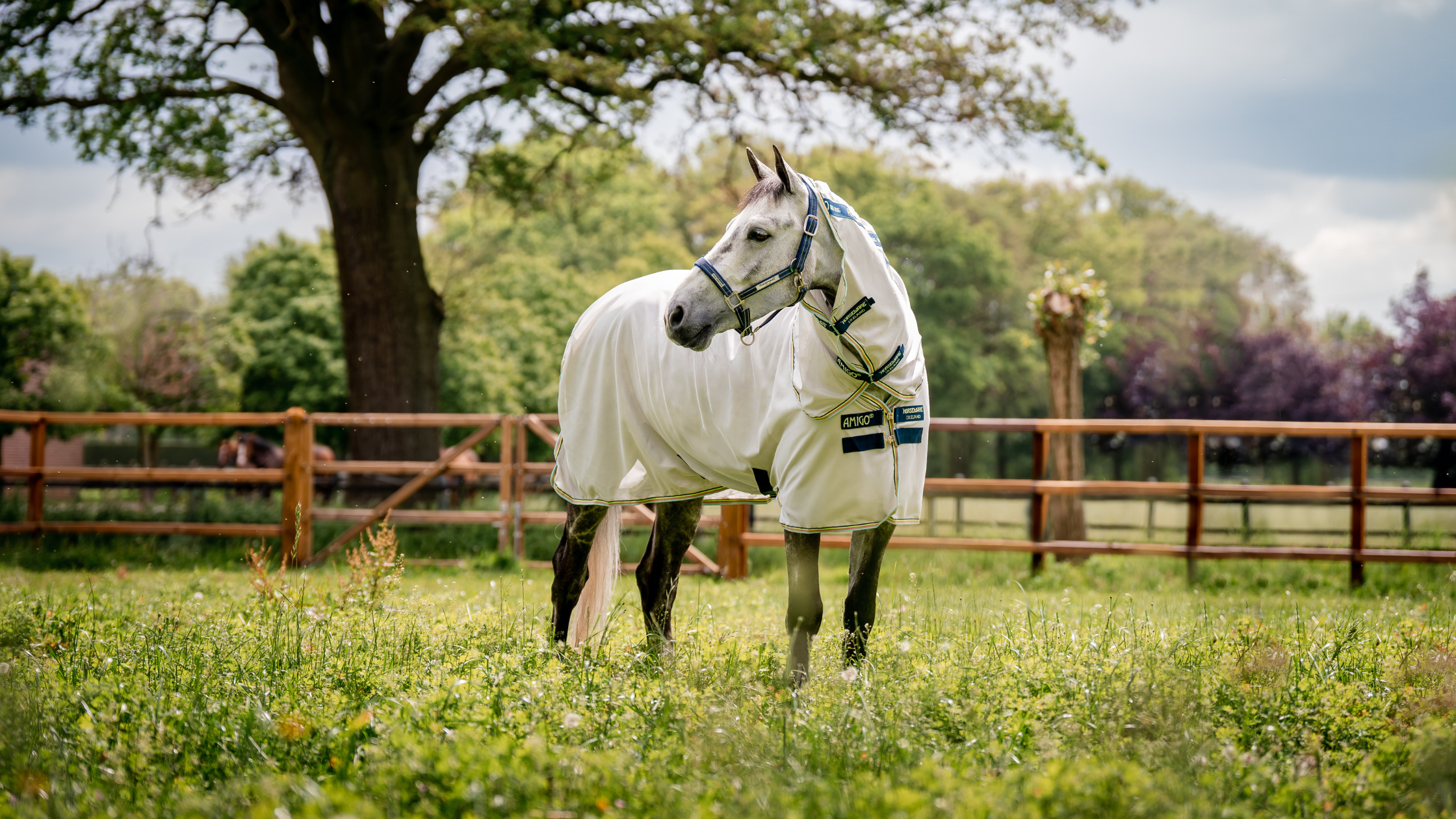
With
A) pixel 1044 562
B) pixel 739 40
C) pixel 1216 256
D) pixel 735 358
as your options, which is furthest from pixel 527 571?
pixel 1216 256

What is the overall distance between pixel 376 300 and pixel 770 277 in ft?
28.3

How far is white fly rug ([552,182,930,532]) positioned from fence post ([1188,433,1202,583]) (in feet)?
16.6

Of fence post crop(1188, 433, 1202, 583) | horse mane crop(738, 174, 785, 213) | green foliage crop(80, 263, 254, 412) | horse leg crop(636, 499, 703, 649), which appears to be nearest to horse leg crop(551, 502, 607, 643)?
horse leg crop(636, 499, 703, 649)

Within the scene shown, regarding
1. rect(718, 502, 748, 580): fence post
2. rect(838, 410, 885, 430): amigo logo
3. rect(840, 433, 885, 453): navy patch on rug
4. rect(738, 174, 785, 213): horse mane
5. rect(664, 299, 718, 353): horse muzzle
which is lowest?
rect(718, 502, 748, 580): fence post

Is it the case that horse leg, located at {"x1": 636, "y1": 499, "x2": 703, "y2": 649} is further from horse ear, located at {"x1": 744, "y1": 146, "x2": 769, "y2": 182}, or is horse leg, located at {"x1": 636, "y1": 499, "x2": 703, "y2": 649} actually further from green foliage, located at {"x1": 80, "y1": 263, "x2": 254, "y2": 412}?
green foliage, located at {"x1": 80, "y1": 263, "x2": 254, "y2": 412}

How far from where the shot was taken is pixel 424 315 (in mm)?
11125

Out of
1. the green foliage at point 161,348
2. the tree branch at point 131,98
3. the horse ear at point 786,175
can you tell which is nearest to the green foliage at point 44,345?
the green foliage at point 161,348

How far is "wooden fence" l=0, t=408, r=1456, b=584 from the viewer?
24.9 ft

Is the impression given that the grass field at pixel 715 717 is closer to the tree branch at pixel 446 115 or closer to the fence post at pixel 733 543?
the fence post at pixel 733 543

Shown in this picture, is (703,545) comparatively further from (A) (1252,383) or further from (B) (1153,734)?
(A) (1252,383)

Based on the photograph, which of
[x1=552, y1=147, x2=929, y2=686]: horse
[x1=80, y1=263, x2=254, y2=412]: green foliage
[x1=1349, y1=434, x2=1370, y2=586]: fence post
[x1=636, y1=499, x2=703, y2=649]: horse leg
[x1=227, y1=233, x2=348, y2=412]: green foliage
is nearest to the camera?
[x1=552, y1=147, x2=929, y2=686]: horse

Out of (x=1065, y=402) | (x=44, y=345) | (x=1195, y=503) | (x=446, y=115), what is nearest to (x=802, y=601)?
(x=1195, y=503)

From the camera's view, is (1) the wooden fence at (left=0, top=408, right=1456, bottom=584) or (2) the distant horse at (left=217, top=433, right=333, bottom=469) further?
(2) the distant horse at (left=217, top=433, right=333, bottom=469)

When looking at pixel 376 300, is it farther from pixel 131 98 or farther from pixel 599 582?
pixel 599 582
